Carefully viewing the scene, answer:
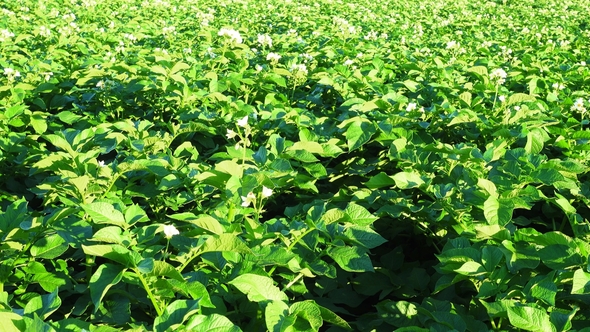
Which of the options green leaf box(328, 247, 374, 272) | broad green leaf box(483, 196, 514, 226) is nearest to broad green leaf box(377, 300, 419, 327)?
green leaf box(328, 247, 374, 272)

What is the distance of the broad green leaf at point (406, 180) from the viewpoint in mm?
2113

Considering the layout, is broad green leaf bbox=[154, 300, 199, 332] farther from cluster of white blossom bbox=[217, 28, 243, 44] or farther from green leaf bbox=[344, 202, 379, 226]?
cluster of white blossom bbox=[217, 28, 243, 44]

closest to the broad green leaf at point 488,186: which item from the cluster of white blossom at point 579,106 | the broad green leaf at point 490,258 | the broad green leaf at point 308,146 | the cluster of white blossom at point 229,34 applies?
the broad green leaf at point 490,258

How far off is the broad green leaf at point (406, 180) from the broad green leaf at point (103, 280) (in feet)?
3.49

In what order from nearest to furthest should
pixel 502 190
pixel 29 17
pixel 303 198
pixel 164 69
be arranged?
pixel 502 190 < pixel 303 198 < pixel 164 69 < pixel 29 17

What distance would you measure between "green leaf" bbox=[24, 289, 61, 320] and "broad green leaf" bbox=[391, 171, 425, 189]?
1.23 meters

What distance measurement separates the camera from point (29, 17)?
7.37 m

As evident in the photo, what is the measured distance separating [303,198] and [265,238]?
1.03 metres

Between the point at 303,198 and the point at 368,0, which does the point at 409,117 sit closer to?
the point at 303,198

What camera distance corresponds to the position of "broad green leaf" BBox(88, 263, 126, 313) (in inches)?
55.4

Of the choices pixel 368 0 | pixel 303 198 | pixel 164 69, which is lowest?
pixel 368 0

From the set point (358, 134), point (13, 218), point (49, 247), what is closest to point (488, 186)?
point (358, 134)

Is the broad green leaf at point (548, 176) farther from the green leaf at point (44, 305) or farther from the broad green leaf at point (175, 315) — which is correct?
the green leaf at point (44, 305)

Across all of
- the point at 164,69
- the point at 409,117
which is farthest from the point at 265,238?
the point at 164,69
